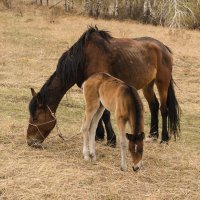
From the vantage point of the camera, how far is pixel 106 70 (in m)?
7.61

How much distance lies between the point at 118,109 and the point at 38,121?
5.99ft

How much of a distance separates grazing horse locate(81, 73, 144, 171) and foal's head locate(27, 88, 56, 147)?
2.72ft

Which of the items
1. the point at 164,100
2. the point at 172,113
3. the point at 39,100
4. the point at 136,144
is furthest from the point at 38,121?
the point at 172,113

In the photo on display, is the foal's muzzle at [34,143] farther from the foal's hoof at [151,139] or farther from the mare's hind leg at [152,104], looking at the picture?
the mare's hind leg at [152,104]

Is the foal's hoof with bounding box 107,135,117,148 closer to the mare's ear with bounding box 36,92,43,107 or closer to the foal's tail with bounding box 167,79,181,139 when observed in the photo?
the mare's ear with bounding box 36,92,43,107

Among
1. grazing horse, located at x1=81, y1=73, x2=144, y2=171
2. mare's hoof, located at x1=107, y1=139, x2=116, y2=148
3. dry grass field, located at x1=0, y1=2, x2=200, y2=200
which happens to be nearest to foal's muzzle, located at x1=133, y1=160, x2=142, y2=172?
grazing horse, located at x1=81, y1=73, x2=144, y2=171

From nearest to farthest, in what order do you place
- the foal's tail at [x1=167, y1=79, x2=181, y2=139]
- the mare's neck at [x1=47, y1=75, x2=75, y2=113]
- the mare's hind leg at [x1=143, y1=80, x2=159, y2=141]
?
1. the mare's neck at [x1=47, y1=75, x2=75, y2=113]
2. the foal's tail at [x1=167, y1=79, x2=181, y2=139]
3. the mare's hind leg at [x1=143, y1=80, x2=159, y2=141]

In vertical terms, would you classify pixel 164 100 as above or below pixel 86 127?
below

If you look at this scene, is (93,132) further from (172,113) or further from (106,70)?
(172,113)

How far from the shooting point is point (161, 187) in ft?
18.9

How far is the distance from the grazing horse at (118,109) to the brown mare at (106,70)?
33.4 inches

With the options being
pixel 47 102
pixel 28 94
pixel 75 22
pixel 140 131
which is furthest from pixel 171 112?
pixel 75 22

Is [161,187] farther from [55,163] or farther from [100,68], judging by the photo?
[100,68]

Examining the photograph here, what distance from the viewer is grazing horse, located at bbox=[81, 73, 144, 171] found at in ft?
18.4
